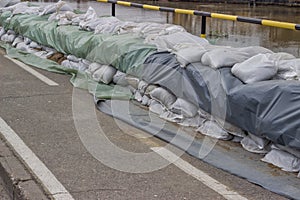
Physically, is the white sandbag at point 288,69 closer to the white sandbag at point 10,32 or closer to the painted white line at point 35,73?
the painted white line at point 35,73

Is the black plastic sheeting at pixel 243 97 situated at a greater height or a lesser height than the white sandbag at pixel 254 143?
greater

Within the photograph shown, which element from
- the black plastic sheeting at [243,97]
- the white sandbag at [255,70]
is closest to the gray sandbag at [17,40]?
the black plastic sheeting at [243,97]

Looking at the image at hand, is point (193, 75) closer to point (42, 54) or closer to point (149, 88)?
point (149, 88)

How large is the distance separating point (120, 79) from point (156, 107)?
1.15m

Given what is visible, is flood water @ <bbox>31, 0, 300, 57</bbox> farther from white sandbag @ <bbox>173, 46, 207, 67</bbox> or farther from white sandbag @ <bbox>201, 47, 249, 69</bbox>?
white sandbag @ <bbox>201, 47, 249, 69</bbox>

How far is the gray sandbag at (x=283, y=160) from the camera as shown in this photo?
5094mm

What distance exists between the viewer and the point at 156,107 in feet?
23.3

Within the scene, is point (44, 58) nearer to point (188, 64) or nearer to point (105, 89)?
point (105, 89)

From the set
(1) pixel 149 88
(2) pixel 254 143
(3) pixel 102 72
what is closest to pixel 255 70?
(2) pixel 254 143

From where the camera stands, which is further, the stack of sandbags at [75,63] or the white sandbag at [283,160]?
the stack of sandbags at [75,63]

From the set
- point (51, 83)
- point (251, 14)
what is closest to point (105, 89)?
point (51, 83)

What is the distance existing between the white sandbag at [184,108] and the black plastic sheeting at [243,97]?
0.26 ft

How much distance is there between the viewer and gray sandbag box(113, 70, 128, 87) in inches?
315

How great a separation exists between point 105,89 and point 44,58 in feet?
9.80
